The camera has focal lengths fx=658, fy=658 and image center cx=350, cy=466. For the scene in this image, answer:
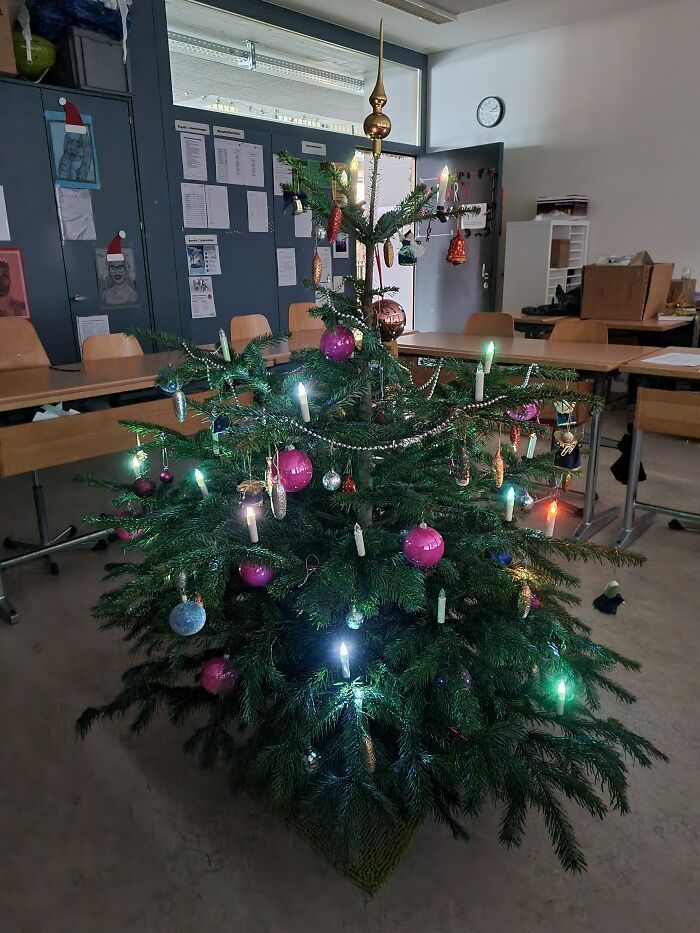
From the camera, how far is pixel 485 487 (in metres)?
1.43

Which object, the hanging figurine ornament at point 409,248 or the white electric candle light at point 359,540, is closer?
the white electric candle light at point 359,540

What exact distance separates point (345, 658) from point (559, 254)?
18.6ft

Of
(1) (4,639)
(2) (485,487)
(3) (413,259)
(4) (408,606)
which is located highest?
(3) (413,259)

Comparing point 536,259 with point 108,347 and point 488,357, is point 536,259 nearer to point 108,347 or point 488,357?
point 108,347

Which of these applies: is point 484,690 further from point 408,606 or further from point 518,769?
point 408,606

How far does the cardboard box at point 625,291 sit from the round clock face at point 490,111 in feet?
8.23

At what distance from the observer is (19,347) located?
124 inches

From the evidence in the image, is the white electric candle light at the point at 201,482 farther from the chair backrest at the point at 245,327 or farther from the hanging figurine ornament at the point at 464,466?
the chair backrest at the point at 245,327

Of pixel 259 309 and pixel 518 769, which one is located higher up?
pixel 259 309

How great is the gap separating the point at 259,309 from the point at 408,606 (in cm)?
470

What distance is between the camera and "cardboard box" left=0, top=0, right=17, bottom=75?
3.60 m

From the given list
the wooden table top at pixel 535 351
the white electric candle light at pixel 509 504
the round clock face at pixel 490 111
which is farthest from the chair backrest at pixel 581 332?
the round clock face at pixel 490 111

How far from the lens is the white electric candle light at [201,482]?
4.53ft

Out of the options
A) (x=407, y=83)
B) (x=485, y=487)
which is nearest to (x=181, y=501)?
(x=485, y=487)
